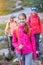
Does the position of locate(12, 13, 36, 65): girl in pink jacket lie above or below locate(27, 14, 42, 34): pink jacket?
below

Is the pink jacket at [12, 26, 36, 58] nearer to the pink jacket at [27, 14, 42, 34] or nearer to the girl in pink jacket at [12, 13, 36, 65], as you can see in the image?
the girl in pink jacket at [12, 13, 36, 65]

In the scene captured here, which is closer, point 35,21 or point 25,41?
point 25,41

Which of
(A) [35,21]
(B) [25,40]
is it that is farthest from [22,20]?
(A) [35,21]

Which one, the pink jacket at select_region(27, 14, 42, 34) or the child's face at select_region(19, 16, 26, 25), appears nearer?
the child's face at select_region(19, 16, 26, 25)

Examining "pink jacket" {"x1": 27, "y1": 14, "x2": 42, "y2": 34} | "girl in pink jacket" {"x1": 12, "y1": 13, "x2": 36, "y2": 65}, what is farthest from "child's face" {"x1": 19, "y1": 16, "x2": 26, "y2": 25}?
"pink jacket" {"x1": 27, "y1": 14, "x2": 42, "y2": 34}

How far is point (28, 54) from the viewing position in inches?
211

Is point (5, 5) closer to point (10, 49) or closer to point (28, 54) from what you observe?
point (10, 49)

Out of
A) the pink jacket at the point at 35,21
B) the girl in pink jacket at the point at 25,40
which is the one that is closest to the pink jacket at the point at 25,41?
the girl in pink jacket at the point at 25,40

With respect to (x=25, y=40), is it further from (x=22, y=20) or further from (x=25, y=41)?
(x=22, y=20)

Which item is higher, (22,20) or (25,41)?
(22,20)

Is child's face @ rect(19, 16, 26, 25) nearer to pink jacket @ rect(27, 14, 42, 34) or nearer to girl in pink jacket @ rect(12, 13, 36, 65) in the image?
girl in pink jacket @ rect(12, 13, 36, 65)

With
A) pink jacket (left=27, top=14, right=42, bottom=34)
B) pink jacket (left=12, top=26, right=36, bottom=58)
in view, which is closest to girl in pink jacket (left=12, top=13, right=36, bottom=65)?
pink jacket (left=12, top=26, right=36, bottom=58)

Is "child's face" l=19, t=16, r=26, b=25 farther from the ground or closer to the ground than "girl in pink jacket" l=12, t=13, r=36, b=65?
farther from the ground

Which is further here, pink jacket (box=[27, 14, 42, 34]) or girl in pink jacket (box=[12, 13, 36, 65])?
pink jacket (box=[27, 14, 42, 34])
